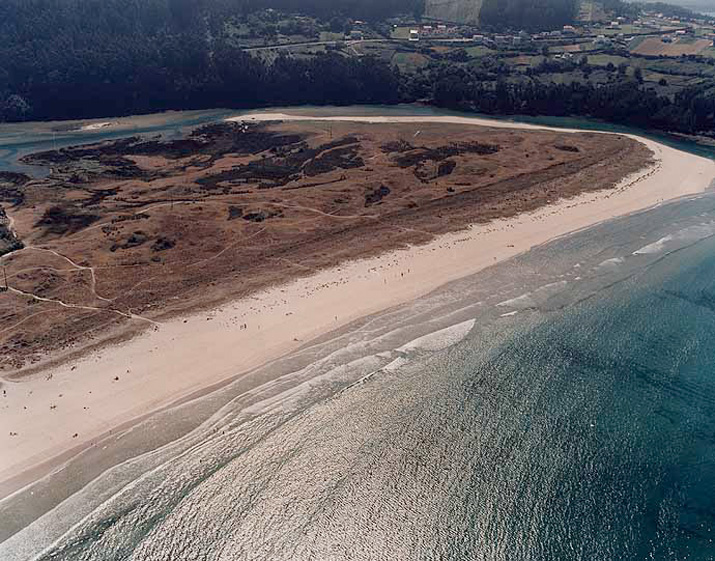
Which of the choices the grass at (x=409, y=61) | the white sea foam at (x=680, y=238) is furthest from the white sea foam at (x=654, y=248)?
the grass at (x=409, y=61)

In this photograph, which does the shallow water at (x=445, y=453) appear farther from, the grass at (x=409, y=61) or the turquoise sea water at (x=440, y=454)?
the grass at (x=409, y=61)

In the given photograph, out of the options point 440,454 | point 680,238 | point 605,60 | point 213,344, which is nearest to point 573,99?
point 605,60

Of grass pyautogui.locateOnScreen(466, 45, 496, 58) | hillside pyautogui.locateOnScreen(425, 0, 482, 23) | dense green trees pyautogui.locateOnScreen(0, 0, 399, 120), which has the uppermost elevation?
hillside pyautogui.locateOnScreen(425, 0, 482, 23)

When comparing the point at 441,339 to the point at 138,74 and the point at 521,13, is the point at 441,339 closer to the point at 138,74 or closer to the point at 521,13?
the point at 138,74

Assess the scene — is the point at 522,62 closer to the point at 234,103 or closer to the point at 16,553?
the point at 234,103

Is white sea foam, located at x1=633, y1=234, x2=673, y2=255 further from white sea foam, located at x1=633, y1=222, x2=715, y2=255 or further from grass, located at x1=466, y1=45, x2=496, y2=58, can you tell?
grass, located at x1=466, y1=45, x2=496, y2=58

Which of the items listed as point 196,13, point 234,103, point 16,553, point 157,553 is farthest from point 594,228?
point 196,13

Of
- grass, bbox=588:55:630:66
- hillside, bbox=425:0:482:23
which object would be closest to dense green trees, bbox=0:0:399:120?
grass, bbox=588:55:630:66
